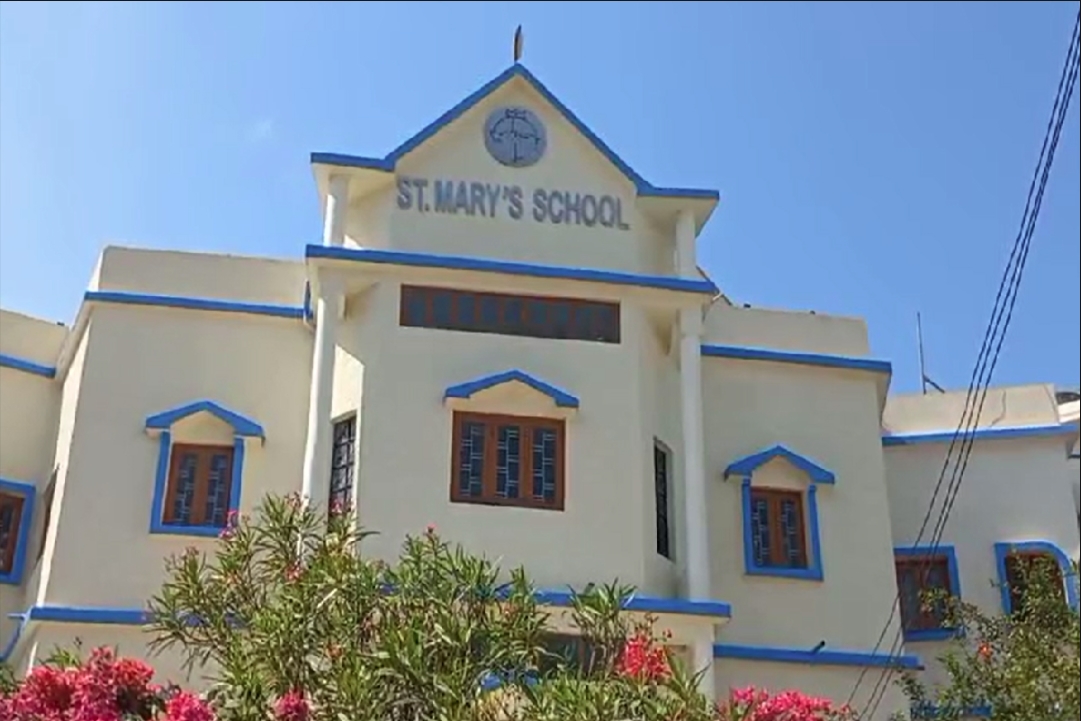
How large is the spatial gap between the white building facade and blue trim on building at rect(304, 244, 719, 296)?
0.09 feet

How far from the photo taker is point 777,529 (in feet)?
51.6

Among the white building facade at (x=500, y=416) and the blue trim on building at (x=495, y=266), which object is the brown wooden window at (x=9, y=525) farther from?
→ the blue trim on building at (x=495, y=266)

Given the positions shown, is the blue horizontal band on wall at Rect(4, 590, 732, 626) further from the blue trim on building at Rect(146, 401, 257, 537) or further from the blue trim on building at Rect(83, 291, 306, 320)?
the blue trim on building at Rect(83, 291, 306, 320)

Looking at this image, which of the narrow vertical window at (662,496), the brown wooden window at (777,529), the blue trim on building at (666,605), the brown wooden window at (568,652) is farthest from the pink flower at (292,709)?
the brown wooden window at (777,529)

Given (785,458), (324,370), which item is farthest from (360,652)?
(785,458)

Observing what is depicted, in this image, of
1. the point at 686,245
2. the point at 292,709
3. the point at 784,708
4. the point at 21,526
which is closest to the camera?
the point at 292,709

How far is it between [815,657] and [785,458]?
2242 mm

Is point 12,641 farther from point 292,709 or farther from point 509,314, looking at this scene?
point 292,709

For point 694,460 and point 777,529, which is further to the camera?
point 777,529

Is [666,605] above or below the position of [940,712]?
above

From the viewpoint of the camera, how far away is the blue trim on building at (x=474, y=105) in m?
15.0

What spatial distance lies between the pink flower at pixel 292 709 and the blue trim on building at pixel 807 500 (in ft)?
24.5

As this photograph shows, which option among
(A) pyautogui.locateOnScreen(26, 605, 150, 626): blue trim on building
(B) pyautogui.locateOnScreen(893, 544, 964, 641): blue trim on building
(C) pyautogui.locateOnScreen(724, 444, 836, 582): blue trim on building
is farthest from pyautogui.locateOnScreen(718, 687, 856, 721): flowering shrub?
(A) pyautogui.locateOnScreen(26, 605, 150, 626): blue trim on building

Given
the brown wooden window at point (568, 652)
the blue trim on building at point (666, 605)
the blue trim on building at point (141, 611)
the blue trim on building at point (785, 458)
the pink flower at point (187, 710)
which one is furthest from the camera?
the blue trim on building at point (785, 458)
